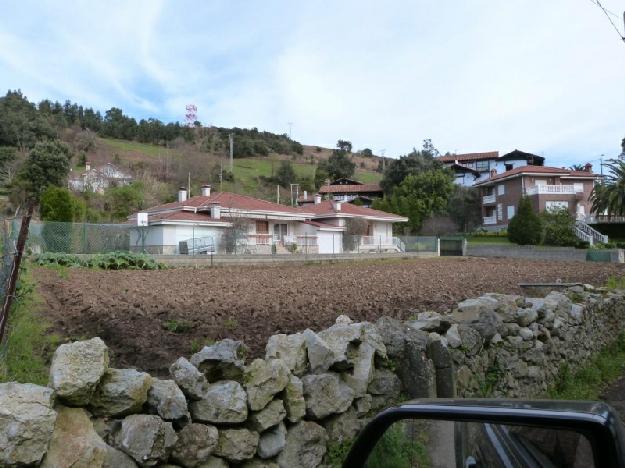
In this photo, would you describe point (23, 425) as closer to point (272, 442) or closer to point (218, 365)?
point (218, 365)

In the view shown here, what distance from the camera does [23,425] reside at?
2.26 m

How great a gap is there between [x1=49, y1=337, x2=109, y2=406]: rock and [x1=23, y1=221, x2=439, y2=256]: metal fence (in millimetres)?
19689

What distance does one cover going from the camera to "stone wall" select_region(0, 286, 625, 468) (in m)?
2.45

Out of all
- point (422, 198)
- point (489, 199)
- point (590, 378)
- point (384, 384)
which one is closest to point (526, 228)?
point (422, 198)

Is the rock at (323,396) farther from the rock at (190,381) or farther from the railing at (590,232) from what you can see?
the railing at (590,232)

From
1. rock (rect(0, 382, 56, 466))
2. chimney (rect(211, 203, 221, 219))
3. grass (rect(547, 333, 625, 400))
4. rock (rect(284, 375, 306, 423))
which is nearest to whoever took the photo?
rock (rect(0, 382, 56, 466))

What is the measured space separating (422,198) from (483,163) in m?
31.7

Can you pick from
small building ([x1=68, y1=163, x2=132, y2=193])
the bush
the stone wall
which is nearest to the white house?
small building ([x1=68, y1=163, x2=132, y2=193])

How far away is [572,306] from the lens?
311 inches

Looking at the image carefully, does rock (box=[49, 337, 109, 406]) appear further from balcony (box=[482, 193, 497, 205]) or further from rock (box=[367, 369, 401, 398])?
balcony (box=[482, 193, 497, 205])

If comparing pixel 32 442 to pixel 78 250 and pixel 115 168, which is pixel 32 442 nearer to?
pixel 78 250

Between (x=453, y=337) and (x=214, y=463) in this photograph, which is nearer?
(x=214, y=463)

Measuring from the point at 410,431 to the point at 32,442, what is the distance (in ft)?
5.53

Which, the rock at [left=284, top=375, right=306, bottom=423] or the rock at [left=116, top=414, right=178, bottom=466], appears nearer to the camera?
the rock at [left=116, top=414, right=178, bottom=466]
